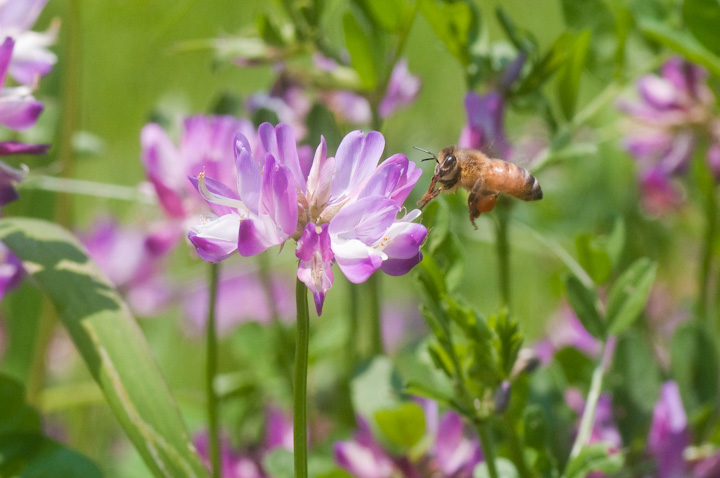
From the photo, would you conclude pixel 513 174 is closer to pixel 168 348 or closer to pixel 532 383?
pixel 532 383

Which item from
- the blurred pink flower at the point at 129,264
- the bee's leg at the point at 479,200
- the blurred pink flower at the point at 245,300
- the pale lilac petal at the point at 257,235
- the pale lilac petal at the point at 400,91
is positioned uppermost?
the pale lilac petal at the point at 257,235

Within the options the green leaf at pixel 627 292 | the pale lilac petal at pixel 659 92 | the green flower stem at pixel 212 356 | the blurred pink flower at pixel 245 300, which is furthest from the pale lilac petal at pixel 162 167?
the blurred pink flower at pixel 245 300

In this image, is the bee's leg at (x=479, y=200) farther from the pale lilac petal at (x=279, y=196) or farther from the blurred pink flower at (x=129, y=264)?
the blurred pink flower at (x=129, y=264)

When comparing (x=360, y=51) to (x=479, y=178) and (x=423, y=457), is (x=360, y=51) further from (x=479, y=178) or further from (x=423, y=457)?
(x=423, y=457)

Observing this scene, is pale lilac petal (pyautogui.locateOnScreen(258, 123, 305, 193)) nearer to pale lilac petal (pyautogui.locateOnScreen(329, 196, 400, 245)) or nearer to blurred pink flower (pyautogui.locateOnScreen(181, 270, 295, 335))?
pale lilac petal (pyautogui.locateOnScreen(329, 196, 400, 245))

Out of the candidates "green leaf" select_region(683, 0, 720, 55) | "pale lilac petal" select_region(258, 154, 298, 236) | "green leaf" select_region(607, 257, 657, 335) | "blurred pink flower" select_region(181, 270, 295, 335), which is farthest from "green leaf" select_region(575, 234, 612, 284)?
"blurred pink flower" select_region(181, 270, 295, 335)

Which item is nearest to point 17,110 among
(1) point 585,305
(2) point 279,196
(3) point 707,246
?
(2) point 279,196
